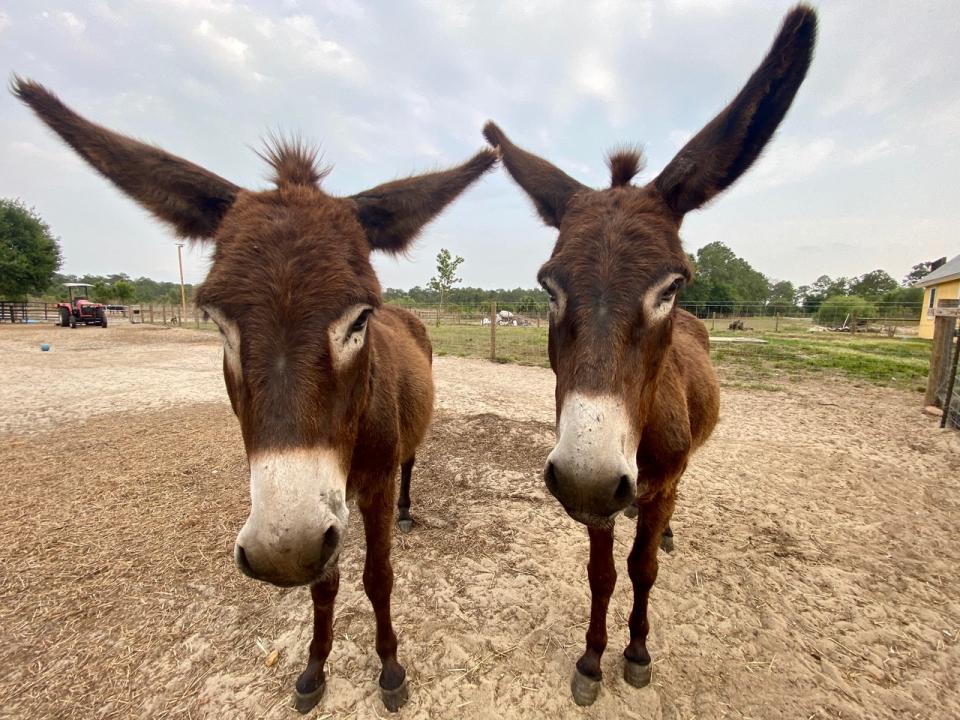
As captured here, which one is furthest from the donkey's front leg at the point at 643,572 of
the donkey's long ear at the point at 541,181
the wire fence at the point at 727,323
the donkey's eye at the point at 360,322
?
the wire fence at the point at 727,323

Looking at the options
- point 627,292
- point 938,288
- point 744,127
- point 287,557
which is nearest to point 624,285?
point 627,292

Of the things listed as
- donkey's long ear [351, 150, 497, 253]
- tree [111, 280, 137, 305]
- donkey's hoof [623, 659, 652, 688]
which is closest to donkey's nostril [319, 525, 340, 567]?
donkey's long ear [351, 150, 497, 253]

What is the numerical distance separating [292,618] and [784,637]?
3.94m

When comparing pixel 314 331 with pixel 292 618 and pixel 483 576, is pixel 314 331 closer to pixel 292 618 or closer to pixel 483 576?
pixel 292 618

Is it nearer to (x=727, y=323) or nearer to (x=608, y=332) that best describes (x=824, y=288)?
(x=727, y=323)

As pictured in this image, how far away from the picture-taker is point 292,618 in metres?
3.25

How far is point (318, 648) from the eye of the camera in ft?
8.83

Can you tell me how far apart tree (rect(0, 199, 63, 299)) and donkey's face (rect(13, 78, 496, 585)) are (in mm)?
51038

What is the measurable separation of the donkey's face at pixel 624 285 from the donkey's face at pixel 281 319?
0.88m

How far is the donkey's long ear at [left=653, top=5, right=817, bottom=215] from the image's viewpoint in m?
1.80

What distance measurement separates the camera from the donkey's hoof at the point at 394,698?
261 cm

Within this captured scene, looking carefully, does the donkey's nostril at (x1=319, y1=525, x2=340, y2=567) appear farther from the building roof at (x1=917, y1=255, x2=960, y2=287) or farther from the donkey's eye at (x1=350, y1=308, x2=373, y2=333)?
the building roof at (x1=917, y1=255, x2=960, y2=287)

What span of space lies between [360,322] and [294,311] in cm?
30

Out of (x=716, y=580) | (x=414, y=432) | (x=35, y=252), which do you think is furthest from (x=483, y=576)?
(x=35, y=252)
